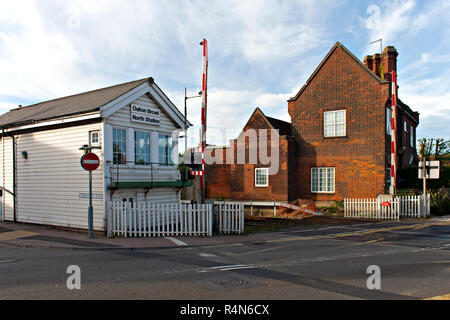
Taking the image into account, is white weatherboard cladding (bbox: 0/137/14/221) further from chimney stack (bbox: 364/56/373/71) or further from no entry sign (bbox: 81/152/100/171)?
chimney stack (bbox: 364/56/373/71)

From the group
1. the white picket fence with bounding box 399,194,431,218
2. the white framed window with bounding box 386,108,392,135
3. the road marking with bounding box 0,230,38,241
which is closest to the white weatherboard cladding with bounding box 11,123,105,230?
the road marking with bounding box 0,230,38,241

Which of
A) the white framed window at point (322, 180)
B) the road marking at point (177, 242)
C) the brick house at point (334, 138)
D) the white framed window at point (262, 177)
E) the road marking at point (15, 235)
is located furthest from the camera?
the white framed window at point (262, 177)

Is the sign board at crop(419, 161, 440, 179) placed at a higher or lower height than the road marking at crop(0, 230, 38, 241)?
higher

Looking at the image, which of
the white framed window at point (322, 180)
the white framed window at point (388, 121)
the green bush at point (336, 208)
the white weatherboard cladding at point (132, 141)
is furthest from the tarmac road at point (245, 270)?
the white framed window at point (388, 121)

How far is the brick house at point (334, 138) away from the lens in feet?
72.5

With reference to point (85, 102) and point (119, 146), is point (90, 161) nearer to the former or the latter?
point (119, 146)

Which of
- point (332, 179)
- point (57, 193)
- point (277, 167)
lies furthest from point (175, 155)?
point (332, 179)

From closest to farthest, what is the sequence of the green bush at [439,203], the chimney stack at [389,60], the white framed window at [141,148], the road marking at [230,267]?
1. the road marking at [230,267]
2. the white framed window at [141,148]
3. the green bush at [439,203]
4. the chimney stack at [389,60]

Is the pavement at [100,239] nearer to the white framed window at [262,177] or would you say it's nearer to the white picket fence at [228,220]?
the white picket fence at [228,220]

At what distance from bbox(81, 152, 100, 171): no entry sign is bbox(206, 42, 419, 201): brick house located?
13.3m

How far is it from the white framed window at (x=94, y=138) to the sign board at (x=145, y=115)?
157 centimetres

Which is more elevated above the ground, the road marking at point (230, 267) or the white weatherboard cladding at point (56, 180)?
the white weatherboard cladding at point (56, 180)

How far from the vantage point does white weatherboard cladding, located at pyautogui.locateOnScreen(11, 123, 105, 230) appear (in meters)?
13.8
